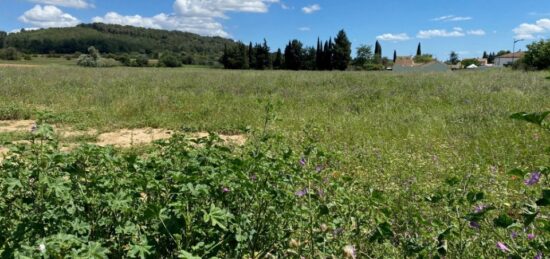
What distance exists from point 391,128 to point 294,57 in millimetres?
65798

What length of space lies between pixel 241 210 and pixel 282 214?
204 millimetres

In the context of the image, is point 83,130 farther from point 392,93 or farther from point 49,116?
point 392,93

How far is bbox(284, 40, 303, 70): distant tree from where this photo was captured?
235ft

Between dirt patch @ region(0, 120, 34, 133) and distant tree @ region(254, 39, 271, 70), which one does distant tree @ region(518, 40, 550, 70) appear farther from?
distant tree @ region(254, 39, 271, 70)

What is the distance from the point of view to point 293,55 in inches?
2822

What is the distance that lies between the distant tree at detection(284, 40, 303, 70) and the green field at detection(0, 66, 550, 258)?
188 ft

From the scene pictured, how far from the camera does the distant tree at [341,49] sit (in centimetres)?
7169

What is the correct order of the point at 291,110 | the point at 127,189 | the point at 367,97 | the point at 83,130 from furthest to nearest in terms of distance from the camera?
the point at 367,97 < the point at 291,110 < the point at 83,130 < the point at 127,189

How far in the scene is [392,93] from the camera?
11.6 meters

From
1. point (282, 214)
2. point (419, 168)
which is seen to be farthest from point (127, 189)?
point (419, 168)

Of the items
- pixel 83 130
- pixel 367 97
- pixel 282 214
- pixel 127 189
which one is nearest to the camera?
pixel 127 189

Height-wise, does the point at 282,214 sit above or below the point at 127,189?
below

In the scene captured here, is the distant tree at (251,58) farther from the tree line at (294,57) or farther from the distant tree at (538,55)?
the distant tree at (538,55)

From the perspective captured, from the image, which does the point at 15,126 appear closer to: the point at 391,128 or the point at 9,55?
the point at 391,128
